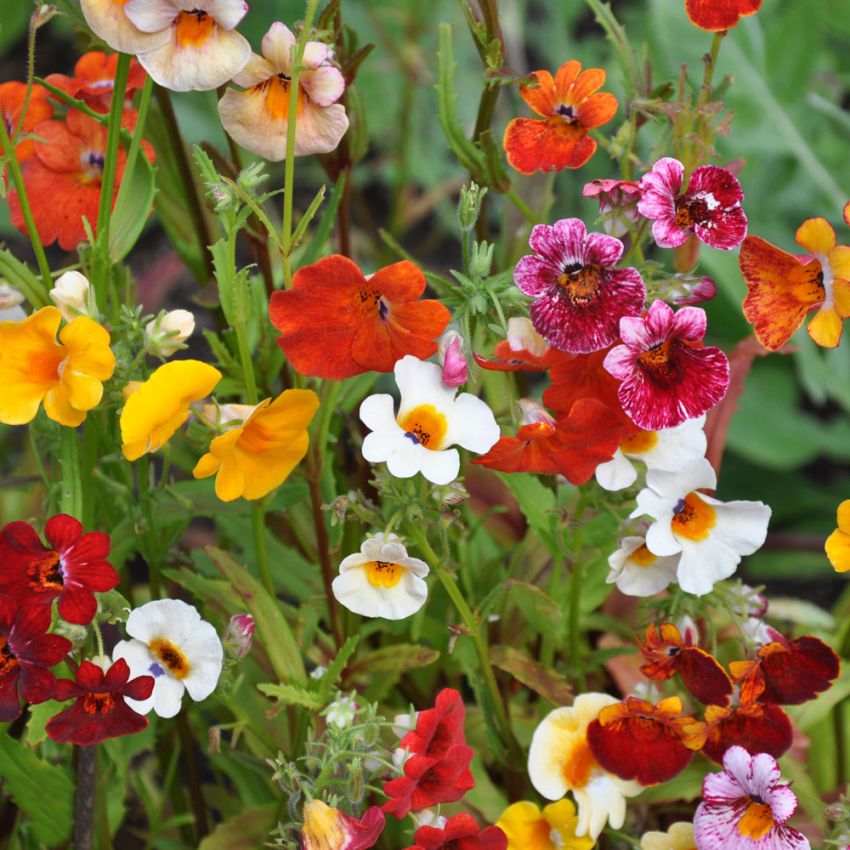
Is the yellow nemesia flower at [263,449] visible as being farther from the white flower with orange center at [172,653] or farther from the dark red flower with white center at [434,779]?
the dark red flower with white center at [434,779]

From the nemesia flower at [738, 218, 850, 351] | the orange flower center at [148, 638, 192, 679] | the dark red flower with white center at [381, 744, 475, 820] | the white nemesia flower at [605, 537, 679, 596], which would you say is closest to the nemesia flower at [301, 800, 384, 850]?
the dark red flower with white center at [381, 744, 475, 820]

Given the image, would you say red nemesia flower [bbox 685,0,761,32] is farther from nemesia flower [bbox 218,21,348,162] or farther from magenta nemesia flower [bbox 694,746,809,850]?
magenta nemesia flower [bbox 694,746,809,850]

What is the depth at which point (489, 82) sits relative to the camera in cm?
75

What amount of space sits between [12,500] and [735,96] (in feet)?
3.68

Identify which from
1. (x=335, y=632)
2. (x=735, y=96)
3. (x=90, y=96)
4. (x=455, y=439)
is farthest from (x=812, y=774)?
(x=735, y=96)

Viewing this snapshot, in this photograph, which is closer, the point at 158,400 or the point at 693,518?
the point at 158,400

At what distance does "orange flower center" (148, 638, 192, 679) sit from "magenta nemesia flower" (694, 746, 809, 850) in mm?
321

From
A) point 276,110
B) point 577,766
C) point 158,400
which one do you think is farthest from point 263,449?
point 577,766

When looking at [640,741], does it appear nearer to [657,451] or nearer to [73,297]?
[657,451]

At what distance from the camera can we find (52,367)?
0.68 meters

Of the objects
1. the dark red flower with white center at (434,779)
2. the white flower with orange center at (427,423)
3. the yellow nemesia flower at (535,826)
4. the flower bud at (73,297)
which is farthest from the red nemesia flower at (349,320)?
the yellow nemesia flower at (535,826)

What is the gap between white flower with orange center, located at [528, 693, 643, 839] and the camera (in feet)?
2.60

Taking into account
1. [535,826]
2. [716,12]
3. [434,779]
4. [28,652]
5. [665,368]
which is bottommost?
[535,826]

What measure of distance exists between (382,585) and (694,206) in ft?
0.93
